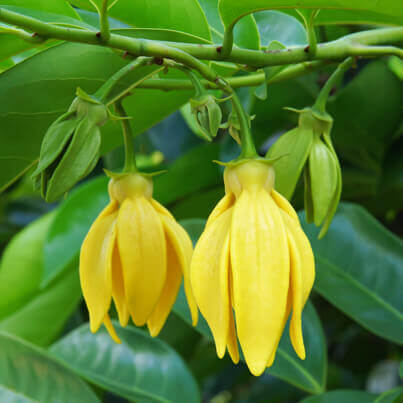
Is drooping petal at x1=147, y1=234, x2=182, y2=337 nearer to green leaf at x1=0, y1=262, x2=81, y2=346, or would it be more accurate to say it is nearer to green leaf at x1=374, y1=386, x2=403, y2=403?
green leaf at x1=374, y1=386, x2=403, y2=403

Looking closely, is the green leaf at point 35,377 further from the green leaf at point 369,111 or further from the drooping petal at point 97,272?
the green leaf at point 369,111

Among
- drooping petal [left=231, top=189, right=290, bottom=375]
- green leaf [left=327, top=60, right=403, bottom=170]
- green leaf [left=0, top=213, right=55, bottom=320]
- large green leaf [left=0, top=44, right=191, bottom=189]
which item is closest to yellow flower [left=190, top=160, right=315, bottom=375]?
drooping petal [left=231, top=189, right=290, bottom=375]

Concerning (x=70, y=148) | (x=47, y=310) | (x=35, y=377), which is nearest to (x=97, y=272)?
(x=70, y=148)

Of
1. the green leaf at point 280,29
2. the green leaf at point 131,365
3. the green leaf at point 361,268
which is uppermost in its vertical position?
the green leaf at point 280,29

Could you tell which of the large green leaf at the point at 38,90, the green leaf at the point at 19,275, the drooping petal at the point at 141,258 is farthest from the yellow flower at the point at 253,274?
the green leaf at the point at 19,275

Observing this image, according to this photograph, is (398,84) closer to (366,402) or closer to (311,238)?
(311,238)

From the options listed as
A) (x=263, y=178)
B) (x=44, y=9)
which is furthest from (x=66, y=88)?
(x=263, y=178)
